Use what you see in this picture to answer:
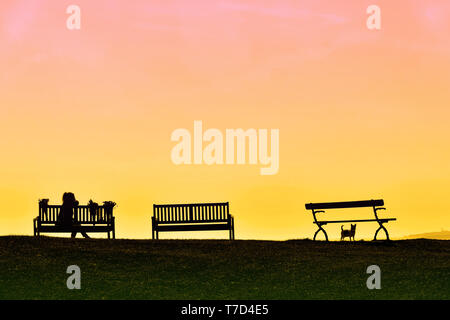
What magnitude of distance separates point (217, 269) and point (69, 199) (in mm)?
9844

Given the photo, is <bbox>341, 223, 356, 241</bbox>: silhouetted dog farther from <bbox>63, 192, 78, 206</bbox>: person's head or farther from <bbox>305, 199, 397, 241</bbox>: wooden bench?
<bbox>63, 192, 78, 206</bbox>: person's head

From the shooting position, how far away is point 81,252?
1591 centimetres

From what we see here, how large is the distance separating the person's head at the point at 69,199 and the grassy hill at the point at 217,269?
459 centimetres

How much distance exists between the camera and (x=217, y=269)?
46.6 feet

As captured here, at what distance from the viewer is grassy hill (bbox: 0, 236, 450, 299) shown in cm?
1193

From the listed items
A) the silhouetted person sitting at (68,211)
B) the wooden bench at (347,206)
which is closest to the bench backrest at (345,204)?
the wooden bench at (347,206)

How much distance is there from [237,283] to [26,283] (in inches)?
137

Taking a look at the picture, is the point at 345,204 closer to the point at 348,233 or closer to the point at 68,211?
the point at 348,233

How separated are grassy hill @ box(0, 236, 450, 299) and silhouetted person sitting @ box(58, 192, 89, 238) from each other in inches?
172

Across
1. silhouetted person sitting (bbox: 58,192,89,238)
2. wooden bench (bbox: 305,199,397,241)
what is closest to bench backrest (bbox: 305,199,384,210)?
wooden bench (bbox: 305,199,397,241)

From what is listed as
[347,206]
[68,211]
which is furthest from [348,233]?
[68,211]

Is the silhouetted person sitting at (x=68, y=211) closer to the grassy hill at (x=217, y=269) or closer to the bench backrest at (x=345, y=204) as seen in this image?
the grassy hill at (x=217, y=269)

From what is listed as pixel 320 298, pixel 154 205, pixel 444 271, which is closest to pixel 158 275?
pixel 320 298

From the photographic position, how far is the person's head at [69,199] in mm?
22875
